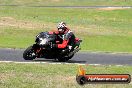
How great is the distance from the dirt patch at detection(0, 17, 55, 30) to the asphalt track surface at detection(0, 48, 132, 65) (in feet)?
44.2

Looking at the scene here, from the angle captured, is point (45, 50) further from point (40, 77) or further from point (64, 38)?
point (40, 77)

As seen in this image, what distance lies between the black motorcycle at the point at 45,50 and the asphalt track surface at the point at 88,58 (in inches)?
12.4

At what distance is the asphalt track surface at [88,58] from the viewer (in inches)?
837

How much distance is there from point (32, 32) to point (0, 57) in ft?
48.5

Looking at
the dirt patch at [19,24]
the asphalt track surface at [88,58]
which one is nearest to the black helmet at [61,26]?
the asphalt track surface at [88,58]

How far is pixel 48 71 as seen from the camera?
16094mm

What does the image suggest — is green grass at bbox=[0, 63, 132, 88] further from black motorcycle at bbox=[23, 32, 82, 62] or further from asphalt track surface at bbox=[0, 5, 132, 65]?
asphalt track surface at bbox=[0, 5, 132, 65]

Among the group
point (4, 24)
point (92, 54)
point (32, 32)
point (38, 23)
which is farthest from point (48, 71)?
point (38, 23)

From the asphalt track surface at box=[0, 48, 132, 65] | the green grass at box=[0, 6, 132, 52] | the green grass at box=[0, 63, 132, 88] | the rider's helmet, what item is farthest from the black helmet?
the green grass at box=[0, 6, 132, 52]

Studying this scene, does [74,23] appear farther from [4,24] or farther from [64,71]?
[64,71]

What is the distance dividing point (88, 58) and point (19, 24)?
682 inches

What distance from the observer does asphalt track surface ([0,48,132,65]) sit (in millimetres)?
21250

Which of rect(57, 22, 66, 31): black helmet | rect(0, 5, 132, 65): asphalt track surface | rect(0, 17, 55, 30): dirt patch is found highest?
rect(57, 22, 66, 31): black helmet

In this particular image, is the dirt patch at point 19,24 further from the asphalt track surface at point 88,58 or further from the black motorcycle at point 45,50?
the black motorcycle at point 45,50
